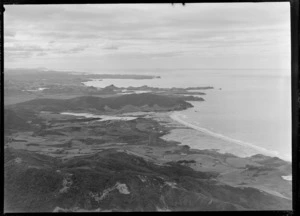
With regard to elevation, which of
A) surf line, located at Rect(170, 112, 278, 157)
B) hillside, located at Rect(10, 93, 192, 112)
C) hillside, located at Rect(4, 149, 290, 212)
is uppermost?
hillside, located at Rect(10, 93, 192, 112)

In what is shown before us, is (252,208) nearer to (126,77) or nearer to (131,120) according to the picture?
(131,120)

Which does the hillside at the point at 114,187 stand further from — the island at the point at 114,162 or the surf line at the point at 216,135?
the surf line at the point at 216,135

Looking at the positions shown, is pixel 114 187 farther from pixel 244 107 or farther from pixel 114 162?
pixel 244 107

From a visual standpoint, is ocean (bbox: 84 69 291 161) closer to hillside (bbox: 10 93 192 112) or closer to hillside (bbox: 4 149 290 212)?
hillside (bbox: 10 93 192 112)

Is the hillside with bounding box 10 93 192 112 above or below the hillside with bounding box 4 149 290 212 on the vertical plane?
above

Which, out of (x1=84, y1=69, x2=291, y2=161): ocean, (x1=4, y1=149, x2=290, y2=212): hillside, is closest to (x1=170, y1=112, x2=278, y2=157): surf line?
(x1=84, y1=69, x2=291, y2=161): ocean

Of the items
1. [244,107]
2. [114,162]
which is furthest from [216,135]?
[114,162]

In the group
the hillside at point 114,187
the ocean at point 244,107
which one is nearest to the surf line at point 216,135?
the ocean at point 244,107

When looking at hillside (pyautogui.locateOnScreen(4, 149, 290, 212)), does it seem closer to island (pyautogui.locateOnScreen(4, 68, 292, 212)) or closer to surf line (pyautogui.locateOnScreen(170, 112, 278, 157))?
island (pyautogui.locateOnScreen(4, 68, 292, 212))
